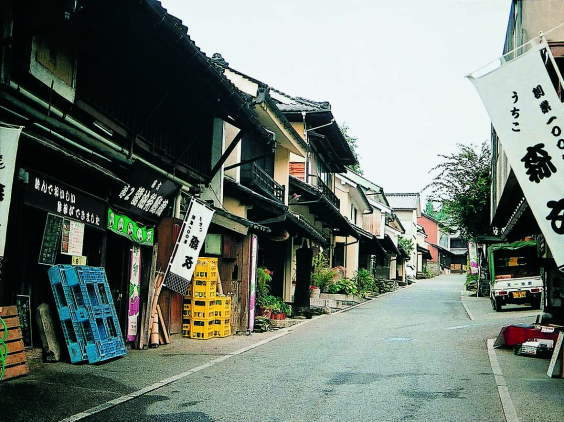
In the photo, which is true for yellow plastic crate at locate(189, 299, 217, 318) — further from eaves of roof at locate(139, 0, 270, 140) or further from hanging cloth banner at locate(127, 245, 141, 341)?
eaves of roof at locate(139, 0, 270, 140)

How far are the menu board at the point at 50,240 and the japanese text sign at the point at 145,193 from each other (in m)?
1.89

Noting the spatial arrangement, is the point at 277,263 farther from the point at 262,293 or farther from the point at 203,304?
the point at 203,304

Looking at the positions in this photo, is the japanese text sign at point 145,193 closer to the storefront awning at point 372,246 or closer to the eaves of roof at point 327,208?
the eaves of roof at point 327,208

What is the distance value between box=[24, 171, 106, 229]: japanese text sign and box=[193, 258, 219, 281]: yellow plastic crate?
4768 mm

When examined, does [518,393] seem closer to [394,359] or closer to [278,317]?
[394,359]

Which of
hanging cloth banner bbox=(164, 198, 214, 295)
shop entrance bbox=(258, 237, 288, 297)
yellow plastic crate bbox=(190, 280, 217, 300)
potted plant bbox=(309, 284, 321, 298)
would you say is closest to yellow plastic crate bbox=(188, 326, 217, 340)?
yellow plastic crate bbox=(190, 280, 217, 300)

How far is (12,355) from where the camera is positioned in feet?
26.9

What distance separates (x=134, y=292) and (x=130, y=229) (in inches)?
57.8

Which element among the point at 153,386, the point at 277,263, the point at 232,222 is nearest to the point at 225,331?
the point at 232,222

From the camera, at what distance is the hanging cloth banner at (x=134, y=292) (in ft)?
39.5

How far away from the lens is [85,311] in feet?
32.2

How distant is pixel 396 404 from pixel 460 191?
26.6 metres

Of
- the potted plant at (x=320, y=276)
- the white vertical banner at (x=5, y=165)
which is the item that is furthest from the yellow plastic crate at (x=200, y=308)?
the potted plant at (x=320, y=276)

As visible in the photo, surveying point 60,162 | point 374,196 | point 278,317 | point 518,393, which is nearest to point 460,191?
point 278,317
